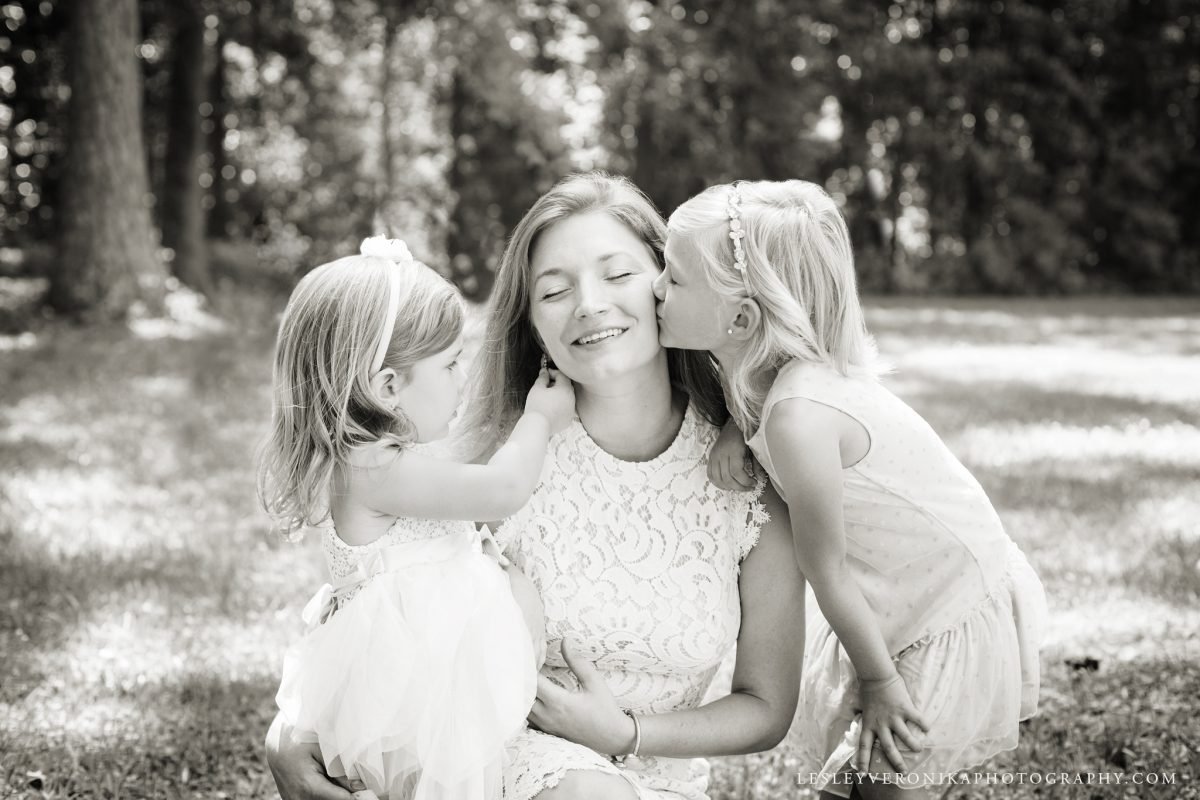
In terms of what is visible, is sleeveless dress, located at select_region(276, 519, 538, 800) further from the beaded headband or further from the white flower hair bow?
the beaded headband

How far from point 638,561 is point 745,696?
40 cm

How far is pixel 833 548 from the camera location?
238 centimetres

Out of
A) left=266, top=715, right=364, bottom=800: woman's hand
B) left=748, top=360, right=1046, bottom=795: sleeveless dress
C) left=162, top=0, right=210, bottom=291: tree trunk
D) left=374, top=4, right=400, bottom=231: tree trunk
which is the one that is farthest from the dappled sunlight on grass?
left=374, top=4, right=400, bottom=231: tree trunk

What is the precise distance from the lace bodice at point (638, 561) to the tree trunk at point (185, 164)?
13852 millimetres

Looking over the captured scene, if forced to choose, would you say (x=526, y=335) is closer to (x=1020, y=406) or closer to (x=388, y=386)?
(x=388, y=386)

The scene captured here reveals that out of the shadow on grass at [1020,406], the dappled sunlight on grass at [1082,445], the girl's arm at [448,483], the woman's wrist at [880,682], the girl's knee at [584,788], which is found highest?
the girl's arm at [448,483]

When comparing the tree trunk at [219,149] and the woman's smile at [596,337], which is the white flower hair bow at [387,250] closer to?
the woman's smile at [596,337]

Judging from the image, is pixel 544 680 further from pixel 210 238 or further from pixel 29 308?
pixel 210 238

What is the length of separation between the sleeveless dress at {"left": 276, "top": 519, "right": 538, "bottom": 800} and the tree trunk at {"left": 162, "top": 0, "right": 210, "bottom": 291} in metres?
13.9

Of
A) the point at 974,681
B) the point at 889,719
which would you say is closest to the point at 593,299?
the point at 889,719

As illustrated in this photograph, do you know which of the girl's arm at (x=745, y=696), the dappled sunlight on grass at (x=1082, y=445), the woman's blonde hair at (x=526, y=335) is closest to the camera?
the girl's arm at (x=745, y=696)

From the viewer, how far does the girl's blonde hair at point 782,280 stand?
2.54 metres

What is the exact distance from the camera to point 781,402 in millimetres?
2420

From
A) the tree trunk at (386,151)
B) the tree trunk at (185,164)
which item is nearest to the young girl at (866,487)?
the tree trunk at (185,164)
